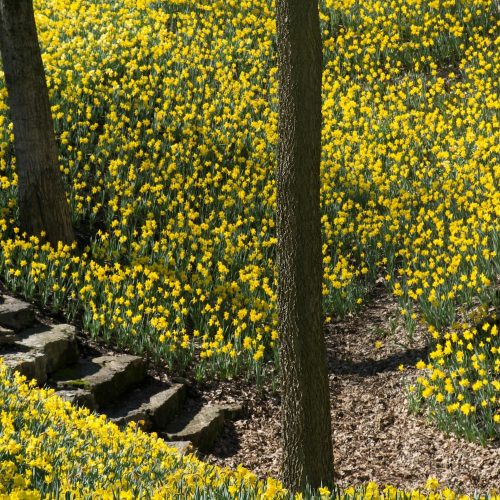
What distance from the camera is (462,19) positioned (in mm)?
14969

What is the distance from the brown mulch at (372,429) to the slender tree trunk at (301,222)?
126 centimetres

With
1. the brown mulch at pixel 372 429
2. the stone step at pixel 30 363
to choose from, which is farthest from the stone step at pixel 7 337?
the brown mulch at pixel 372 429

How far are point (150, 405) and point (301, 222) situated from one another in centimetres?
249

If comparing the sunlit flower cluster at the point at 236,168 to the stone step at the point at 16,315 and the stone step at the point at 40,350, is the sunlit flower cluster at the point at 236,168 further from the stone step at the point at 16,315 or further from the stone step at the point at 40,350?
the stone step at the point at 40,350

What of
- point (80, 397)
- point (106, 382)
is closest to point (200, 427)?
point (106, 382)

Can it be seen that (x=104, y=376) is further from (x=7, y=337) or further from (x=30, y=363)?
(x=7, y=337)

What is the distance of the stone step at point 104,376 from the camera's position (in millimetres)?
6688

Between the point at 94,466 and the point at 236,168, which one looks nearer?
the point at 94,466

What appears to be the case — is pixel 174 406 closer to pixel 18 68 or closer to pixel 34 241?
pixel 34 241

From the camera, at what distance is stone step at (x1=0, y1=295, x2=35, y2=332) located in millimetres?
6953

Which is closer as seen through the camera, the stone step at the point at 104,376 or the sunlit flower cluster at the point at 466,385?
the sunlit flower cluster at the point at 466,385

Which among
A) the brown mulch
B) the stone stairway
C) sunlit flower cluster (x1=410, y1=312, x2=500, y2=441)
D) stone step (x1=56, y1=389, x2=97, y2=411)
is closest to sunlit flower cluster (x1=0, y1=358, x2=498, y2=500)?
stone step (x1=56, y1=389, x2=97, y2=411)

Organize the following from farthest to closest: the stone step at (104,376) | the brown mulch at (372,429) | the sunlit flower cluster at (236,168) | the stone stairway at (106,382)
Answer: the sunlit flower cluster at (236,168) → the stone step at (104,376) → the stone stairway at (106,382) → the brown mulch at (372,429)

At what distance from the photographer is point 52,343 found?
22.3 feet
